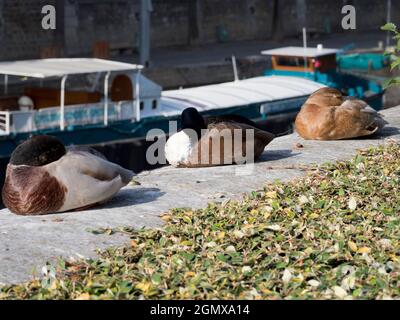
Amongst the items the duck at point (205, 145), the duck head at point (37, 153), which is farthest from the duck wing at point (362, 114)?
the duck head at point (37, 153)

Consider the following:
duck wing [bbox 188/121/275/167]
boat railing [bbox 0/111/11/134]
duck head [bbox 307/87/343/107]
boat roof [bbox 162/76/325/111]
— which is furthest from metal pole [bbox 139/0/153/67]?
duck wing [bbox 188/121/275/167]

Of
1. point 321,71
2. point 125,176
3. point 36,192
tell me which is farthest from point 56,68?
point 36,192

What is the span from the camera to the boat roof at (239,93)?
25.3 meters

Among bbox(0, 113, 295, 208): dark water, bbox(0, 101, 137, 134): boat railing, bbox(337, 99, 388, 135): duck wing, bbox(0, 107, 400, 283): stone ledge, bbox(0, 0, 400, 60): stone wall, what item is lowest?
bbox(0, 113, 295, 208): dark water

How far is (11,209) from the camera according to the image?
28.8 ft

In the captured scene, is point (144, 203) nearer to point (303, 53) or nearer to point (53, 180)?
point (53, 180)

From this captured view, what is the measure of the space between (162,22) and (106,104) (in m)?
22.2

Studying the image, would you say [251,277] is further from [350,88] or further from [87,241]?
[350,88]

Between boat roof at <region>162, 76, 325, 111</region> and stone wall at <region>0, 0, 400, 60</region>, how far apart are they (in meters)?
12.3

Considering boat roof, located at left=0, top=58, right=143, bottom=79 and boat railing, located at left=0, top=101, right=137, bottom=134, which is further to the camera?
boat roof, located at left=0, top=58, right=143, bottom=79

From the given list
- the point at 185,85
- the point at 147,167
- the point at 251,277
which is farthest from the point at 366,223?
the point at 185,85

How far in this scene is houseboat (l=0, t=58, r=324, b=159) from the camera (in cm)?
2184

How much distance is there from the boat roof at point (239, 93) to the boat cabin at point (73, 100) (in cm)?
98

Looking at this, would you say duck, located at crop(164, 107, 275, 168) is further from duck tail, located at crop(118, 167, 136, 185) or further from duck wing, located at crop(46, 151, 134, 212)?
duck wing, located at crop(46, 151, 134, 212)
